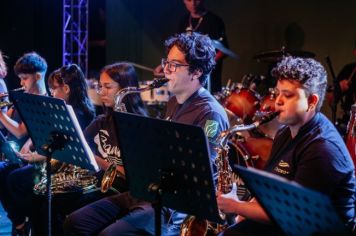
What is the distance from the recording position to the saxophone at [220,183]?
3025 mm

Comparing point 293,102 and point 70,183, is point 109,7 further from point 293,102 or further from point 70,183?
point 293,102

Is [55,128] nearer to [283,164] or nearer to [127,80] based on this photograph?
[127,80]

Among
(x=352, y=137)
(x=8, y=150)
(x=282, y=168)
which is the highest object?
(x=282, y=168)

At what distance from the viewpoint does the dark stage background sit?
7668 mm

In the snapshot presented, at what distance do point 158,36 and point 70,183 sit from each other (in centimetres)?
551

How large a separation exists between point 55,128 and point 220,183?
1068 millimetres

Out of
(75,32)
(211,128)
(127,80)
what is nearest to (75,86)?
(127,80)

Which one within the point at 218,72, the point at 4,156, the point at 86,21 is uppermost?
the point at 86,21

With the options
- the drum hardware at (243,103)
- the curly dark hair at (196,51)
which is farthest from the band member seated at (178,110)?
the drum hardware at (243,103)

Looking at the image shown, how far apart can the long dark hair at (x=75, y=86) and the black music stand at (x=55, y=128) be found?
2.74 ft

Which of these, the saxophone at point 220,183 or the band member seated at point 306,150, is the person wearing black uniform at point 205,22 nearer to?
the saxophone at point 220,183

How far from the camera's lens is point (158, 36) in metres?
9.02

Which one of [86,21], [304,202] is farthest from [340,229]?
[86,21]

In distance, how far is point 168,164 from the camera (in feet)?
8.20
